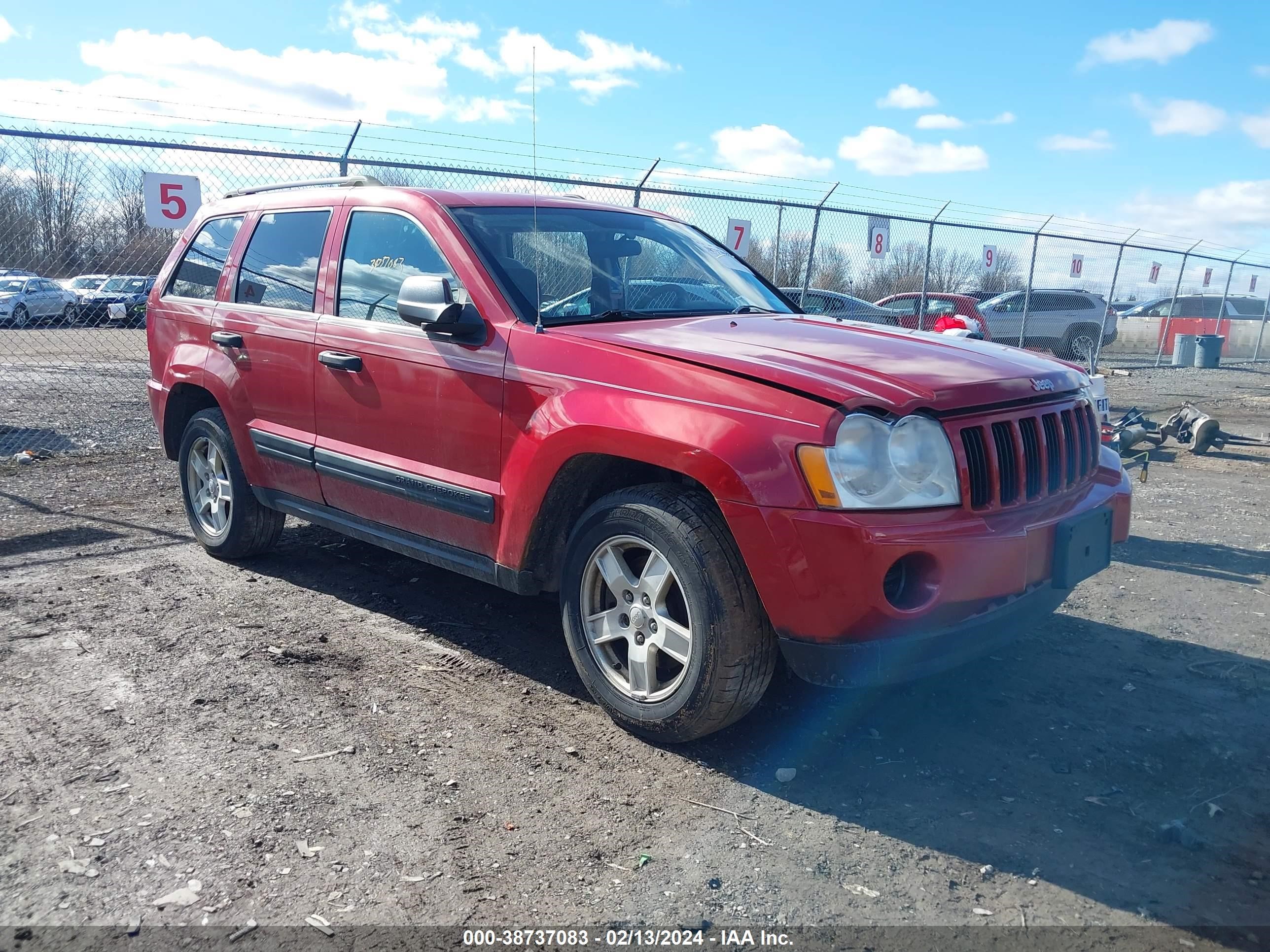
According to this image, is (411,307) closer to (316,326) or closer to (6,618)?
(316,326)

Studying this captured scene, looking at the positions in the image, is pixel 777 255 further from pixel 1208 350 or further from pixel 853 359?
pixel 1208 350

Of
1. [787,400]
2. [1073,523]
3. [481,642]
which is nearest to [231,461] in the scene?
[481,642]

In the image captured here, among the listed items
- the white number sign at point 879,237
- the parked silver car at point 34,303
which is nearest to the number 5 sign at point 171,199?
the parked silver car at point 34,303

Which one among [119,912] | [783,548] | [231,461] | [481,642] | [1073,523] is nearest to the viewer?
[119,912]

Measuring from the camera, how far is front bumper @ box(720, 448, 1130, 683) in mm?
2889

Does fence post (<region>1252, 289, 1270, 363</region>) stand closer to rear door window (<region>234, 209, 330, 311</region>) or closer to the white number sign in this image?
the white number sign

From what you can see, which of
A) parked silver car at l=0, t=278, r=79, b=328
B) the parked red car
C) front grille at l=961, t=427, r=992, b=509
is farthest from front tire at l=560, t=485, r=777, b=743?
the parked red car

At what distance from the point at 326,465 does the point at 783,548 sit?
2.44m

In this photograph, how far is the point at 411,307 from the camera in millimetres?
3779

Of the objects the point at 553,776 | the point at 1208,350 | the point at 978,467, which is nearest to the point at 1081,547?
the point at 978,467

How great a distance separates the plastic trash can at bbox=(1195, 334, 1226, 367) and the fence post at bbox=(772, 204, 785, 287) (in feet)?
48.2

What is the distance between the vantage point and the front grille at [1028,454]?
10.4 feet

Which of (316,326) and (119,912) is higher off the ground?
(316,326)

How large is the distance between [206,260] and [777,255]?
745 centimetres
